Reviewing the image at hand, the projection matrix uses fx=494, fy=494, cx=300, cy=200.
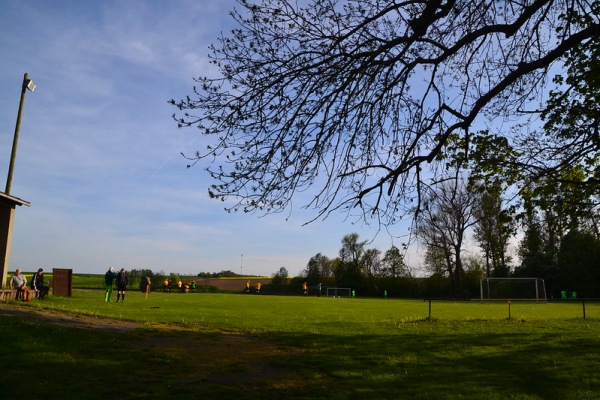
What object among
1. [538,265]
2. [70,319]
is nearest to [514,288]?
[538,265]

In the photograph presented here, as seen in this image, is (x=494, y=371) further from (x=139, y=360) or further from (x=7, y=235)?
(x=7, y=235)

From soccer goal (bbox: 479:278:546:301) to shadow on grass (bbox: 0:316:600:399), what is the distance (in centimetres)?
3638

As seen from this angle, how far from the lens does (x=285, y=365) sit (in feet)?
34.0

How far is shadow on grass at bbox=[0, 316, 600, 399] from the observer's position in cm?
813

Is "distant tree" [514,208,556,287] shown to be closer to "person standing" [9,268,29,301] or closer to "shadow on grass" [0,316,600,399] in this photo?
"shadow on grass" [0,316,600,399]

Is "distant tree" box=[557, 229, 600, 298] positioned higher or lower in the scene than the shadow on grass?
higher

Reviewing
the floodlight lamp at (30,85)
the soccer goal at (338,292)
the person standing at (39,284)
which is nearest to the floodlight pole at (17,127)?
the floodlight lamp at (30,85)

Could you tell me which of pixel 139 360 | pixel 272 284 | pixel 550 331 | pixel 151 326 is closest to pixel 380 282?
pixel 272 284

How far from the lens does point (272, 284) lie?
7406 cm

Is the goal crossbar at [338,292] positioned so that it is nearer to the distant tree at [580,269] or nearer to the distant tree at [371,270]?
the distant tree at [580,269]

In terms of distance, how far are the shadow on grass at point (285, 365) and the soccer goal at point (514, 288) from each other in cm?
3638

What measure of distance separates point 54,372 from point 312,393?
14.4 ft

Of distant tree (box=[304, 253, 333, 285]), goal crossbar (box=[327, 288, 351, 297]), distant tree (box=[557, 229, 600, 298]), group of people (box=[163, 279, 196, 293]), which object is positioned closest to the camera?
distant tree (box=[557, 229, 600, 298])

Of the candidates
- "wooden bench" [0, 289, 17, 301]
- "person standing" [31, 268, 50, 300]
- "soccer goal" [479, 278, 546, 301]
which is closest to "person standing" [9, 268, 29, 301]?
"wooden bench" [0, 289, 17, 301]
